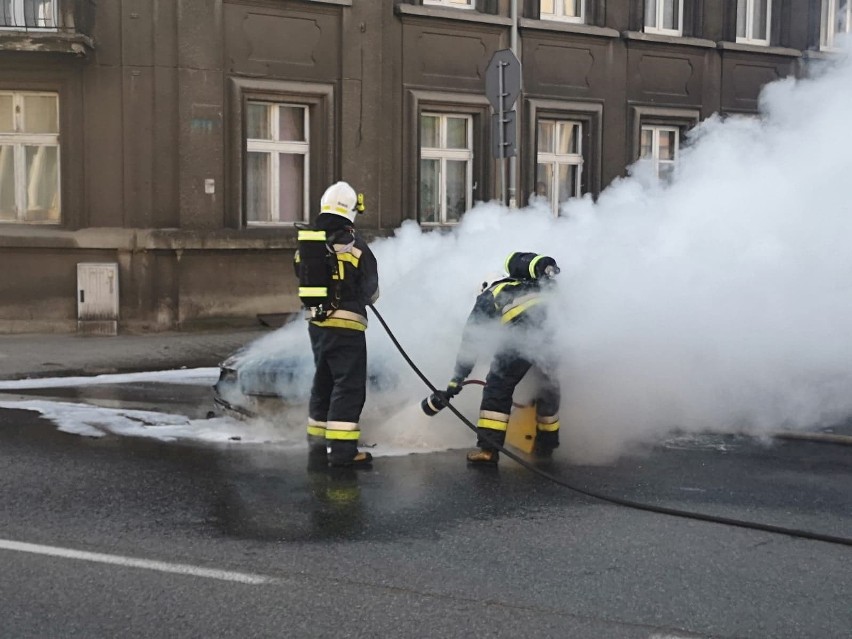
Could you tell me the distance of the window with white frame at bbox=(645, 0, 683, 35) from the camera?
18.3 metres

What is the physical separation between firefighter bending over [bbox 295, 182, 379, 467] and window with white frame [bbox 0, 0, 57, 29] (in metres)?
8.52

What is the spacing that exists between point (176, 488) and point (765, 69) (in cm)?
1633

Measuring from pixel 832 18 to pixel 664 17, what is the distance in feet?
11.9

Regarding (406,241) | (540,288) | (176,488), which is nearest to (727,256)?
(540,288)

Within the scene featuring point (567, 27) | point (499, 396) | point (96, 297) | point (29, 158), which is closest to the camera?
point (499, 396)

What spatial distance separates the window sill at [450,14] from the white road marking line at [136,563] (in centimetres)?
1201

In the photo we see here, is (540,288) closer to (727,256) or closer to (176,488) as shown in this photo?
(727,256)

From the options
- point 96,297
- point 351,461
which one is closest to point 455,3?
point 96,297

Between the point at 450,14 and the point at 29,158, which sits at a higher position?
the point at 450,14

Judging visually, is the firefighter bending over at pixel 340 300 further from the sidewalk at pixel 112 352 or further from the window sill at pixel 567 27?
the window sill at pixel 567 27

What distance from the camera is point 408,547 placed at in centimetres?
517

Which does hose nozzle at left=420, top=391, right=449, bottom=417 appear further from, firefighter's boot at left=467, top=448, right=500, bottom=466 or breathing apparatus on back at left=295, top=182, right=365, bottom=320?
breathing apparatus on back at left=295, top=182, right=365, bottom=320

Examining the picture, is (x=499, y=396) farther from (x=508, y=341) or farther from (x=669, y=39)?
(x=669, y=39)

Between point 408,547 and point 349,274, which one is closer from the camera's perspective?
point 408,547
